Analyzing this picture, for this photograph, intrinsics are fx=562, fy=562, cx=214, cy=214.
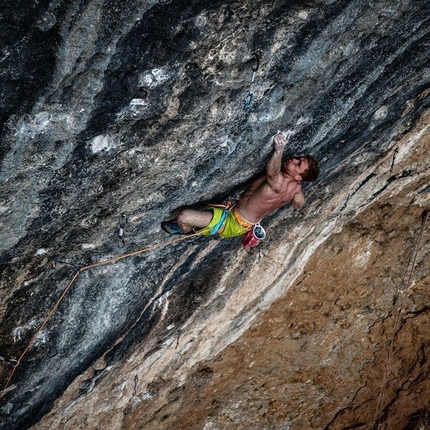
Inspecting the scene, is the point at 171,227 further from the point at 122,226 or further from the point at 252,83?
the point at 252,83

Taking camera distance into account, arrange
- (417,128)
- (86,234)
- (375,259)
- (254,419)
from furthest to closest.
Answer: (254,419)
(375,259)
(417,128)
(86,234)

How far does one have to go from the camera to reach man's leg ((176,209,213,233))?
4480 mm

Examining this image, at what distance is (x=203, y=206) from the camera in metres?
4.72

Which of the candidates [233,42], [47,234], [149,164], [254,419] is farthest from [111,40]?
[254,419]

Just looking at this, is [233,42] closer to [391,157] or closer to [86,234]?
[86,234]

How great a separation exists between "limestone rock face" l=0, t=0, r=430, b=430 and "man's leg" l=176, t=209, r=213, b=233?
101 millimetres

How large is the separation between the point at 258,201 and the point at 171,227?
74 centimetres

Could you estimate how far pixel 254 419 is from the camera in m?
7.46

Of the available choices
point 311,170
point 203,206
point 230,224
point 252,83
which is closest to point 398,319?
point 230,224

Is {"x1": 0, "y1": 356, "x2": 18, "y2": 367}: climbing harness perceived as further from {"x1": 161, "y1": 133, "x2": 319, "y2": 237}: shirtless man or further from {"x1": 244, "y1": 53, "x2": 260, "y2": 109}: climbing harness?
{"x1": 244, "y1": 53, "x2": 260, "y2": 109}: climbing harness

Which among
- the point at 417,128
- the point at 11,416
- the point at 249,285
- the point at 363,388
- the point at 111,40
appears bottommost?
the point at 363,388

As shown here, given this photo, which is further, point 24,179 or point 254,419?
point 254,419

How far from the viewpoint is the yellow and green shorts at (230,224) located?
4641 millimetres

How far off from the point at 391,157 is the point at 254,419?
409 cm
